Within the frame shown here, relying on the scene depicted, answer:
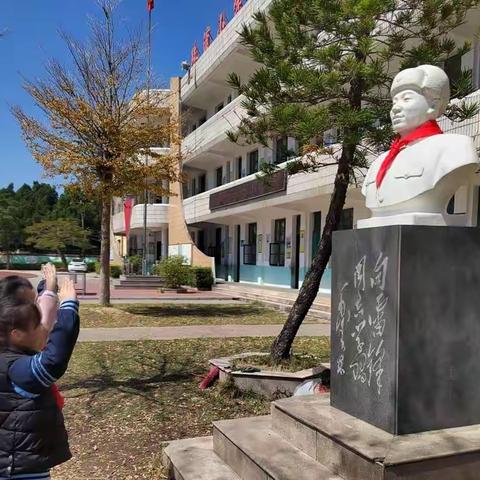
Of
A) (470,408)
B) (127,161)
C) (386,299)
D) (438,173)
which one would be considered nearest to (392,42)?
(438,173)

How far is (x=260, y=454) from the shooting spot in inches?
146

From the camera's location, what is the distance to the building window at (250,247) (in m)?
25.6

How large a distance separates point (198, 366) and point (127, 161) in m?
7.92

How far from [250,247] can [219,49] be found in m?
9.32

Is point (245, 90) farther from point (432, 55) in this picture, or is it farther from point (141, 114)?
point (141, 114)

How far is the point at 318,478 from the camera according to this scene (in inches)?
130

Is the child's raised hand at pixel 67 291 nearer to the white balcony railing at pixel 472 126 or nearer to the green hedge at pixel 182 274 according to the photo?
the white balcony railing at pixel 472 126

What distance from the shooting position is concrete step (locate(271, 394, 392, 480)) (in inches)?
122

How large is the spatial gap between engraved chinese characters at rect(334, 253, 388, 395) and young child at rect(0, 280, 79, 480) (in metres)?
2.01

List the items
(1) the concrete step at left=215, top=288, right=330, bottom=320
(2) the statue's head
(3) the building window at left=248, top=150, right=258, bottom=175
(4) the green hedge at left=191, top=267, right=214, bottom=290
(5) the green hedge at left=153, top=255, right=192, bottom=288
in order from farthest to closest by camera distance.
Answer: (3) the building window at left=248, top=150, right=258, bottom=175 → (4) the green hedge at left=191, top=267, right=214, bottom=290 → (5) the green hedge at left=153, top=255, right=192, bottom=288 → (1) the concrete step at left=215, top=288, right=330, bottom=320 → (2) the statue's head

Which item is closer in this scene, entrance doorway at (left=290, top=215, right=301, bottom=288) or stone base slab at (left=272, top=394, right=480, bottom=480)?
stone base slab at (left=272, top=394, right=480, bottom=480)

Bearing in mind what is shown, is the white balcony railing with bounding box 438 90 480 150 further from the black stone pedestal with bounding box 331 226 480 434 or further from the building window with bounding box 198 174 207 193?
the building window with bounding box 198 174 207 193

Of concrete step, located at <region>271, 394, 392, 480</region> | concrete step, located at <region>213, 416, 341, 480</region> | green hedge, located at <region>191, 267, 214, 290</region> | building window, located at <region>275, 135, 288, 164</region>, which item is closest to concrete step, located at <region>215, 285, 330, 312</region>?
green hedge, located at <region>191, 267, 214, 290</region>

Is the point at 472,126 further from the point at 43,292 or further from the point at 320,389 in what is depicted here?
the point at 43,292
